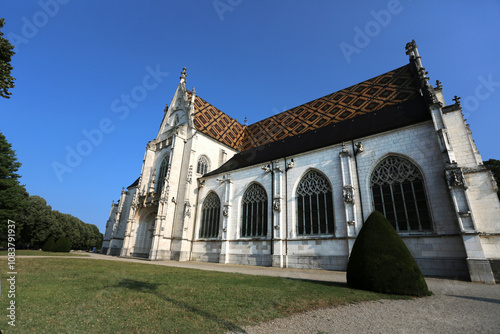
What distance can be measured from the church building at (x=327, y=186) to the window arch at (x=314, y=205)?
0.06 m

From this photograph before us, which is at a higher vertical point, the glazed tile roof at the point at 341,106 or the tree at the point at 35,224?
the glazed tile roof at the point at 341,106

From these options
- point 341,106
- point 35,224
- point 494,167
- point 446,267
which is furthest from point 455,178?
point 35,224

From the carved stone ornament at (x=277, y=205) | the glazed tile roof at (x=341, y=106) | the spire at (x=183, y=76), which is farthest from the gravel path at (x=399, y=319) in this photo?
the spire at (x=183, y=76)

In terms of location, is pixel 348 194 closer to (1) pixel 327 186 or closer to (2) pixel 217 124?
(1) pixel 327 186

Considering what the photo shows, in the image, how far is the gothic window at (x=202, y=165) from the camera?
22.6 meters

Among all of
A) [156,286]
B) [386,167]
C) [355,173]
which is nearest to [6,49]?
[156,286]

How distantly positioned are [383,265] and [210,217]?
50.5 ft

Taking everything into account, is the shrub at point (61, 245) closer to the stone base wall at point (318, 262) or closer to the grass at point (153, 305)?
the grass at point (153, 305)

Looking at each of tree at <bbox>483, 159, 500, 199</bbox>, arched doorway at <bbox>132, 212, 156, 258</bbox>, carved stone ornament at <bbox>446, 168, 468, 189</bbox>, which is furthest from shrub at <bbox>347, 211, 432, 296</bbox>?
tree at <bbox>483, 159, 500, 199</bbox>

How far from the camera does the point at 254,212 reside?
56.6 feet

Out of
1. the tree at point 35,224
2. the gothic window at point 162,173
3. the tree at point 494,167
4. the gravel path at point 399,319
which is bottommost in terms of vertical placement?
the gravel path at point 399,319

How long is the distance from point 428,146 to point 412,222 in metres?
3.90

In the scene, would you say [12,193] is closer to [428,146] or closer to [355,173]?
[355,173]

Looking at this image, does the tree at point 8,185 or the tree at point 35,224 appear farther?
the tree at point 35,224
